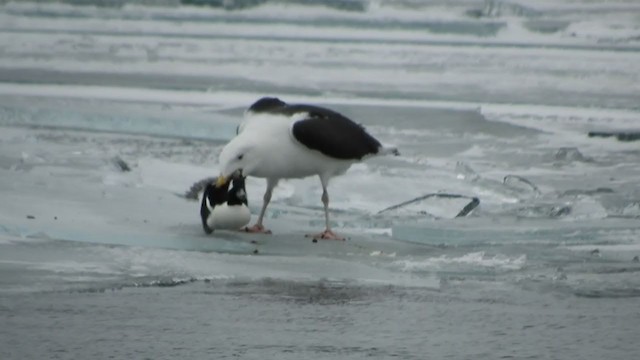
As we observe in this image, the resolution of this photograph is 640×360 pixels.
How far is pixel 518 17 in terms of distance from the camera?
25297 millimetres

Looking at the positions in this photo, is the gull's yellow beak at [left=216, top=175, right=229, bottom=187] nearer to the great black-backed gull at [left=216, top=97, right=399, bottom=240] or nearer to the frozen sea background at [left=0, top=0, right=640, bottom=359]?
the great black-backed gull at [left=216, top=97, right=399, bottom=240]

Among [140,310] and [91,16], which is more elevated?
[140,310]

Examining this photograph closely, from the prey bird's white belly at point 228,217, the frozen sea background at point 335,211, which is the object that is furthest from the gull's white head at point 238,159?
the frozen sea background at point 335,211

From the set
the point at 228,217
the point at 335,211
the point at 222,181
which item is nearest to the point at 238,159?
the point at 222,181

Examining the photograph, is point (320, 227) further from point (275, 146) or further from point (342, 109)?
point (342, 109)

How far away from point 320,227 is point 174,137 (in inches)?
167

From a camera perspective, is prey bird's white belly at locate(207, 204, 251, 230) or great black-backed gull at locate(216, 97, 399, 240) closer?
prey bird's white belly at locate(207, 204, 251, 230)

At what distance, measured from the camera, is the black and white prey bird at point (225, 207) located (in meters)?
8.40

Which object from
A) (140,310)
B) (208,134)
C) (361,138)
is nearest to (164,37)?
(208,134)

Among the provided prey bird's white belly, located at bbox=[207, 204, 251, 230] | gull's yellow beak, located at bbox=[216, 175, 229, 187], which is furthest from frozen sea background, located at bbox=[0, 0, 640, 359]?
gull's yellow beak, located at bbox=[216, 175, 229, 187]

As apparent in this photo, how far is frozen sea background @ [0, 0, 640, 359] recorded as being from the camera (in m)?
6.06

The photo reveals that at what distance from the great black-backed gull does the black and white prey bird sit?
0.32 ft

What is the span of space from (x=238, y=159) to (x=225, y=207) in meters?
0.29

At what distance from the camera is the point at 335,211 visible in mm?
9711
